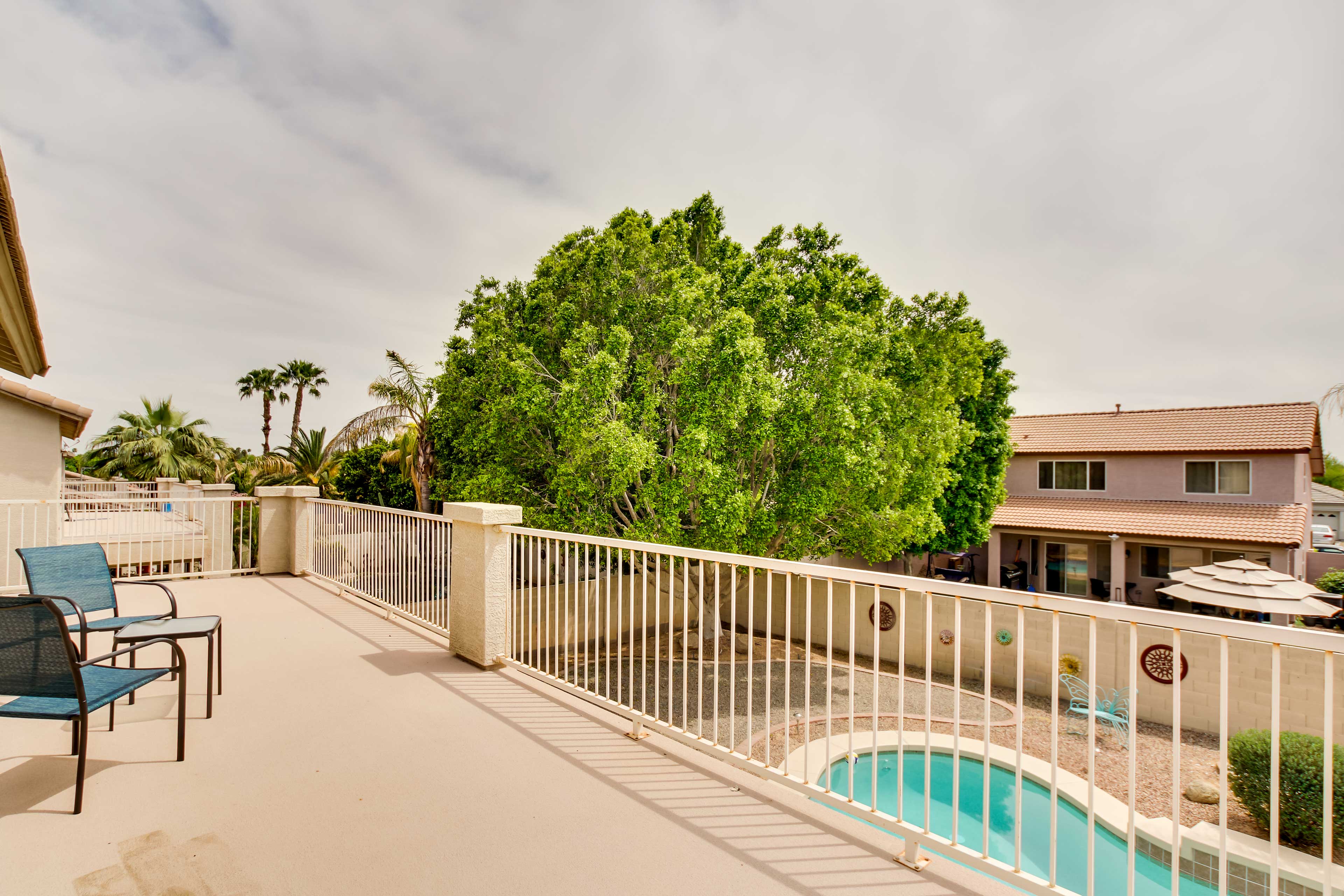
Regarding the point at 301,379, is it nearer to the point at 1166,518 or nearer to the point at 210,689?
the point at 210,689

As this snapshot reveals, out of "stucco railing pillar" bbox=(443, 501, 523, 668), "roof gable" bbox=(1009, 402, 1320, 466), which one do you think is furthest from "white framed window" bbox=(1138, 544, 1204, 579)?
"stucco railing pillar" bbox=(443, 501, 523, 668)

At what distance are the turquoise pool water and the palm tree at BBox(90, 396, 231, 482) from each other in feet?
85.7

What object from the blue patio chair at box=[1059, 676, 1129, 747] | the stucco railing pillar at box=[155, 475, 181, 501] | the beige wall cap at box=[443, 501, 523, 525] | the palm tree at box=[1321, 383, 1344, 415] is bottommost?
the blue patio chair at box=[1059, 676, 1129, 747]

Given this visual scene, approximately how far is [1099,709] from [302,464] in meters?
26.1

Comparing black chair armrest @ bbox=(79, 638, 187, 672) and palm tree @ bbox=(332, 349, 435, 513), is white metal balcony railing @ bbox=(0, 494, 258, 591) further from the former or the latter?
palm tree @ bbox=(332, 349, 435, 513)

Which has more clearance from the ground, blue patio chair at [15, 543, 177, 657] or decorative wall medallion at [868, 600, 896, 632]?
blue patio chair at [15, 543, 177, 657]

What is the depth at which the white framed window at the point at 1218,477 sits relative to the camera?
1689 cm

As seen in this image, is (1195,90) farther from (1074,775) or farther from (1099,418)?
(1099,418)

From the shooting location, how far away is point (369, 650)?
4.83m

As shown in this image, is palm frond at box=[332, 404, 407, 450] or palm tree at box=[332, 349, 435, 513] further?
palm frond at box=[332, 404, 407, 450]

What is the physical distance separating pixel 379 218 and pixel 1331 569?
29.7 metres

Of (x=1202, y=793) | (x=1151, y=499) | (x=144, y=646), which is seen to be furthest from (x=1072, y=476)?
(x=144, y=646)

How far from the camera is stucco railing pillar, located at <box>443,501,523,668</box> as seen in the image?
4414 mm

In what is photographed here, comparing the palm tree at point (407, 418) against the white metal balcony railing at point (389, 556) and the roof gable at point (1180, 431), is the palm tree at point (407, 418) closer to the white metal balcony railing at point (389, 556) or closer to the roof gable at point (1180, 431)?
the white metal balcony railing at point (389, 556)
